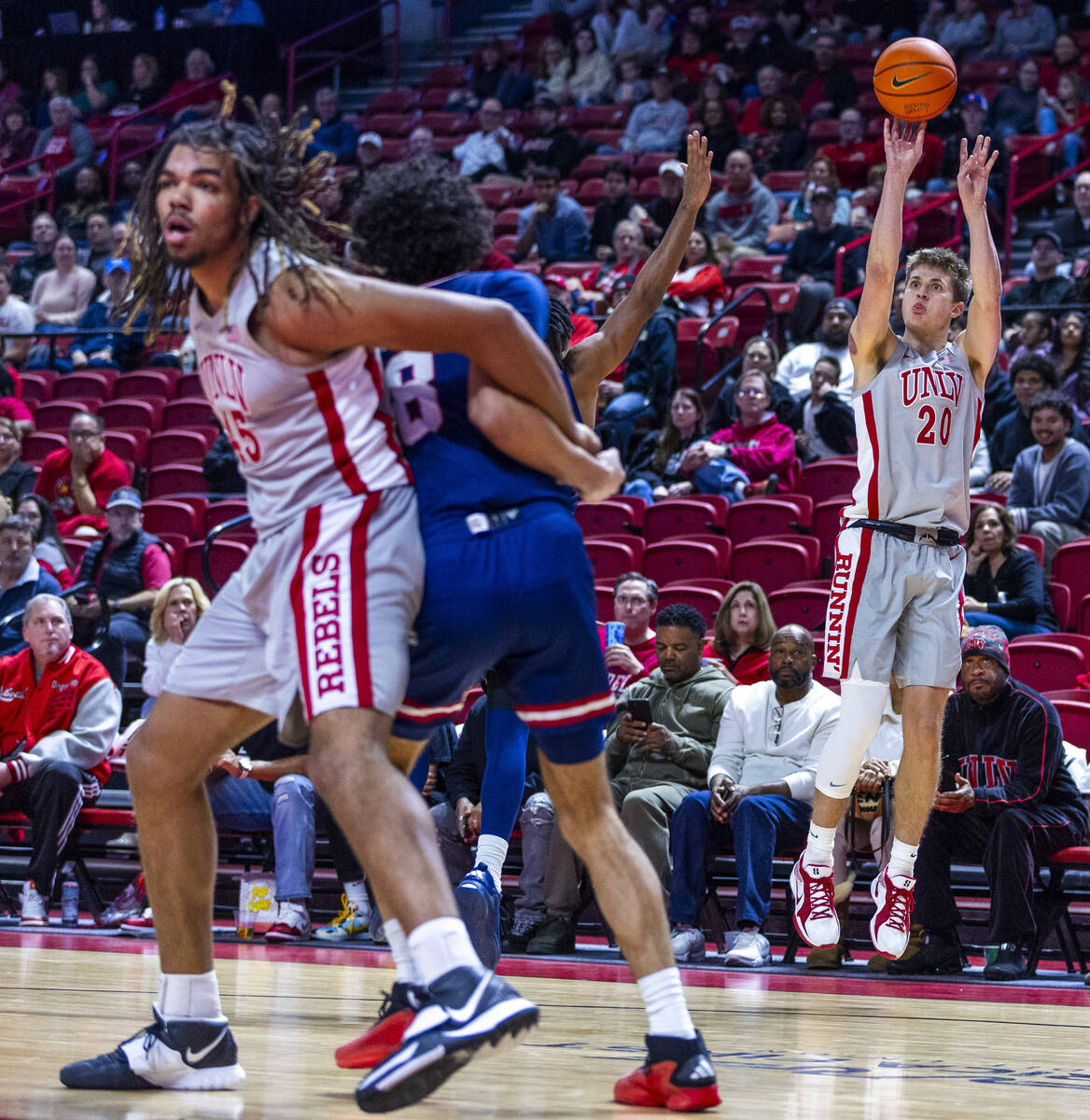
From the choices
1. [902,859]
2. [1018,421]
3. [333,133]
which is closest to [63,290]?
[333,133]

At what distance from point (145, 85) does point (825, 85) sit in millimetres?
8768

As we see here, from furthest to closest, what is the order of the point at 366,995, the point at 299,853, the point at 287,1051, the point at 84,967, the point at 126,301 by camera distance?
the point at 299,853, the point at 84,967, the point at 366,995, the point at 287,1051, the point at 126,301

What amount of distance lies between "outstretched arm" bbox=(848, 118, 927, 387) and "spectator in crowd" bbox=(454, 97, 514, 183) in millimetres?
11839

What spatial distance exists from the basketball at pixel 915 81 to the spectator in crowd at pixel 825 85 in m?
9.78

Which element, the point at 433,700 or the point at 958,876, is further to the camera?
the point at 958,876

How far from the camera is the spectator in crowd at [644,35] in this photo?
55.5 ft

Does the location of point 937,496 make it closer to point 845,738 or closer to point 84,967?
point 845,738

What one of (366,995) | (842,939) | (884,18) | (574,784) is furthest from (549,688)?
(884,18)

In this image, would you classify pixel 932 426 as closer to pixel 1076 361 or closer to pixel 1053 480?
pixel 1053 480

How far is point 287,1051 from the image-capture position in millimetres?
3445

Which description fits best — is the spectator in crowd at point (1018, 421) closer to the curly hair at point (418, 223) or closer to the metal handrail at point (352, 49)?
the curly hair at point (418, 223)

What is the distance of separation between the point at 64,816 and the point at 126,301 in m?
4.66

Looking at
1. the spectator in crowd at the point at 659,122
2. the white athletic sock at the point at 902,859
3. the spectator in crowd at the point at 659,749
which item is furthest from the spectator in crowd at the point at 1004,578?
the spectator in crowd at the point at 659,122

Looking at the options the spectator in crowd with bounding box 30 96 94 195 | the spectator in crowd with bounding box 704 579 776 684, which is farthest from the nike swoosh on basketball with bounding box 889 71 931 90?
the spectator in crowd with bounding box 30 96 94 195
